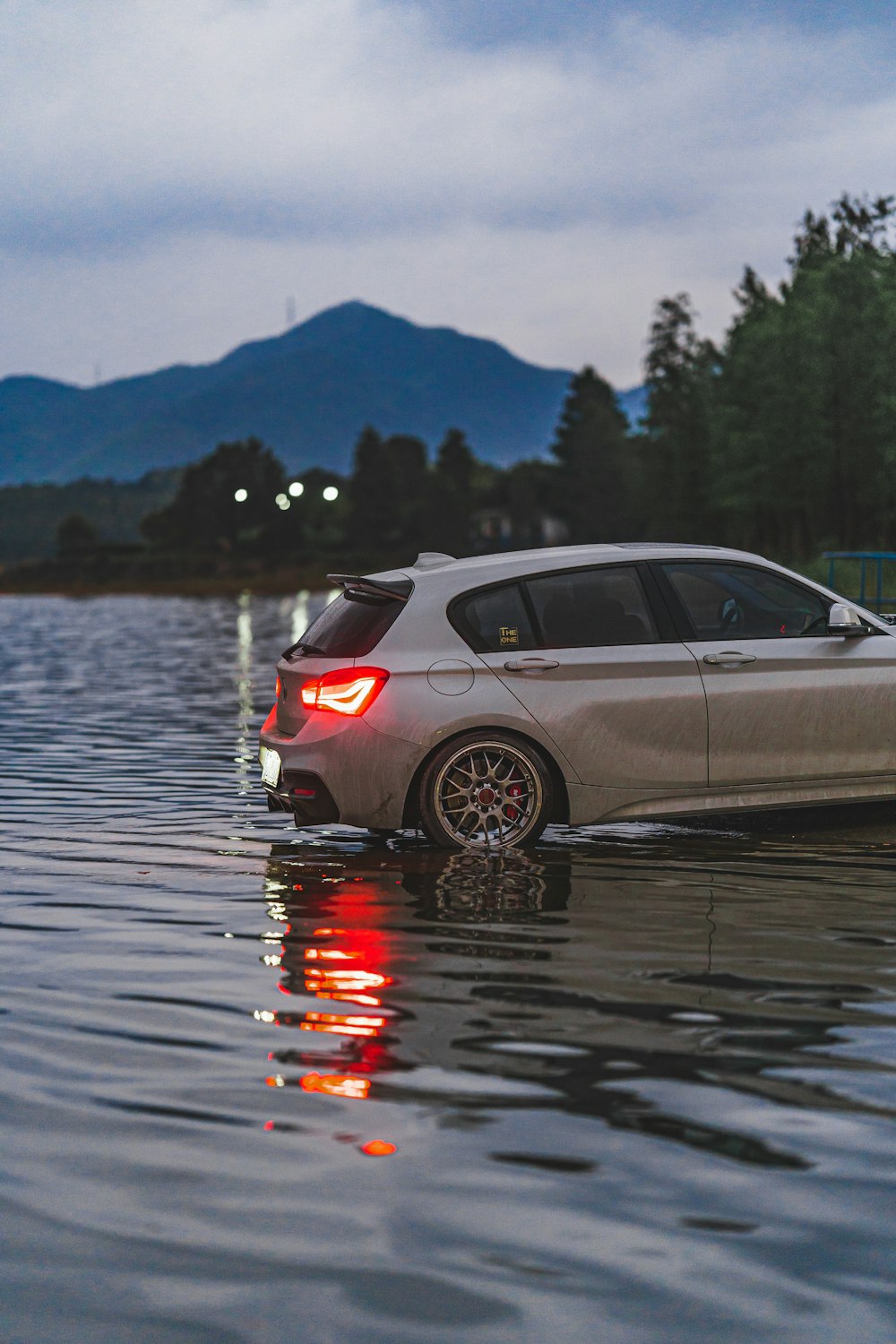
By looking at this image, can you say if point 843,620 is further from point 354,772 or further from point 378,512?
point 378,512

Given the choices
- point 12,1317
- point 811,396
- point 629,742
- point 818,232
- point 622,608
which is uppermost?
point 818,232

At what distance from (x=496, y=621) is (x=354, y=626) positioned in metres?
0.76

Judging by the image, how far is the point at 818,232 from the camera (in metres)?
94.1

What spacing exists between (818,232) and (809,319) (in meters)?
29.4

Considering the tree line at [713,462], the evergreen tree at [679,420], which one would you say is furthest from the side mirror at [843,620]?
the evergreen tree at [679,420]

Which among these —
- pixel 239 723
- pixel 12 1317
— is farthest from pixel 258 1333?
pixel 239 723

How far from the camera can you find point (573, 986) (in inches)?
257

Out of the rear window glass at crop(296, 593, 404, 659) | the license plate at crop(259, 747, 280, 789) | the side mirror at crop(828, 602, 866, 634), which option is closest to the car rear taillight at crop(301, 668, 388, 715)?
the rear window glass at crop(296, 593, 404, 659)

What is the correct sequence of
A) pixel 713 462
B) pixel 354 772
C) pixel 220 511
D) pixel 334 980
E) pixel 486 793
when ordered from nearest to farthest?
pixel 334 980 < pixel 354 772 < pixel 486 793 < pixel 713 462 < pixel 220 511

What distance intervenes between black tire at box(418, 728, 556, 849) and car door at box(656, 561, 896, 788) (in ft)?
3.22

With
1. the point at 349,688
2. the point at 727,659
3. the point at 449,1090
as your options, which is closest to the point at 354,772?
the point at 349,688

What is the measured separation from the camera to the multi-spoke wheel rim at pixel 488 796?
9273 millimetres

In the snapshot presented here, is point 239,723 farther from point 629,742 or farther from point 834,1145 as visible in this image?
point 834,1145

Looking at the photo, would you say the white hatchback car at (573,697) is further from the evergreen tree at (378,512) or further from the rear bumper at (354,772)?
the evergreen tree at (378,512)
